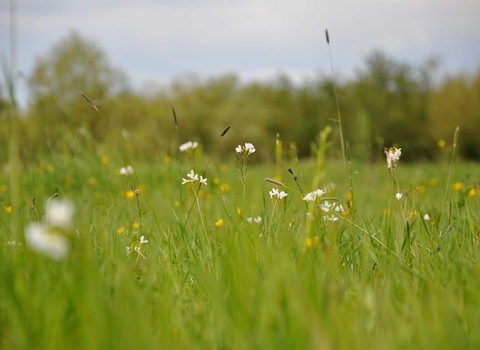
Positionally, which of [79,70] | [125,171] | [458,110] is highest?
[79,70]

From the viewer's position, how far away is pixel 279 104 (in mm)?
41656

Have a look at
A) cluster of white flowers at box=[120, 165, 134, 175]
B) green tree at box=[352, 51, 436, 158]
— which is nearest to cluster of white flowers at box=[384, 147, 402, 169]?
cluster of white flowers at box=[120, 165, 134, 175]

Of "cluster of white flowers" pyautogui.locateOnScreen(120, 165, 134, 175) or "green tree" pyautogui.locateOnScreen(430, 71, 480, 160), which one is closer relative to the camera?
"cluster of white flowers" pyautogui.locateOnScreen(120, 165, 134, 175)

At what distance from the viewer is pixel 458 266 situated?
1.51 m

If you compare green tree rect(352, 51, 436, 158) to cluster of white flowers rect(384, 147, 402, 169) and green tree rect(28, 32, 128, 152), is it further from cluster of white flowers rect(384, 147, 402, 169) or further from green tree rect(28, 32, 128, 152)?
cluster of white flowers rect(384, 147, 402, 169)

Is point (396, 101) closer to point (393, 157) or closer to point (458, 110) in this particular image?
point (458, 110)

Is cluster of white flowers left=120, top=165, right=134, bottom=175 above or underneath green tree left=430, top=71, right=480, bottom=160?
above

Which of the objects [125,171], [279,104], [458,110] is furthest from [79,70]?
[125,171]

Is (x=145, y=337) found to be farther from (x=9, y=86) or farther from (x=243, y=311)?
(x=9, y=86)

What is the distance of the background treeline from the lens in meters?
26.9

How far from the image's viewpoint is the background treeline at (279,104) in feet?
88.2

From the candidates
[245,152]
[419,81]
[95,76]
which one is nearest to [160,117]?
[95,76]

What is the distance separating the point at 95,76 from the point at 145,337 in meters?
28.3

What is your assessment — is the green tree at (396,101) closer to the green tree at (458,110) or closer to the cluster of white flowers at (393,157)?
the green tree at (458,110)
